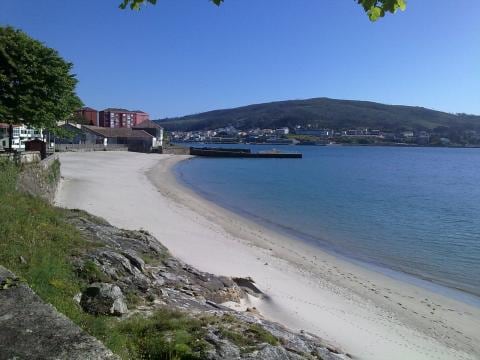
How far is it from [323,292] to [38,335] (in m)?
10.0

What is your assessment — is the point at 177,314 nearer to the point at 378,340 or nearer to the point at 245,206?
the point at 378,340

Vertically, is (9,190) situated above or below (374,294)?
above

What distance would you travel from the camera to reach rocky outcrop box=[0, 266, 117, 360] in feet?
Result: 10.4

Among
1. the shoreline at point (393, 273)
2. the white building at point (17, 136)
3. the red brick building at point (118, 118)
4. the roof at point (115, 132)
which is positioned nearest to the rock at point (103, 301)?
the shoreline at point (393, 273)

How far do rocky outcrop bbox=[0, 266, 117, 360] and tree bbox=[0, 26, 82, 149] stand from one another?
2292 cm

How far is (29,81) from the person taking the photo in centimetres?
2533

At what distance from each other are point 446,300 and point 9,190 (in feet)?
40.5

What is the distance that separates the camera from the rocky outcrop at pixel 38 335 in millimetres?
3158

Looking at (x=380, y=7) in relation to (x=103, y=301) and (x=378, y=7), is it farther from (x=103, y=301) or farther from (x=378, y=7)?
(x=103, y=301)

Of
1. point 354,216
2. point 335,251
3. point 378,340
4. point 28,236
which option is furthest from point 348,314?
point 354,216

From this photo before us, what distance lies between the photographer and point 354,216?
28188mm

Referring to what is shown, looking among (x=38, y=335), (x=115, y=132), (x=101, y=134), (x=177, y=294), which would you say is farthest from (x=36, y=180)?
(x=115, y=132)

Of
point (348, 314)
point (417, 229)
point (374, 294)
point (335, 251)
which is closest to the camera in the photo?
point (348, 314)

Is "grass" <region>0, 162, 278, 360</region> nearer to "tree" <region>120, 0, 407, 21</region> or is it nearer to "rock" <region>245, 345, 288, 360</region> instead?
"rock" <region>245, 345, 288, 360</region>
